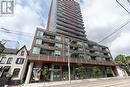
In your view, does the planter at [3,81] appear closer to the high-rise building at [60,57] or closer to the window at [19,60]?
the high-rise building at [60,57]

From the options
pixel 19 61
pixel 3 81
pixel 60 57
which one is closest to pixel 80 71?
pixel 60 57

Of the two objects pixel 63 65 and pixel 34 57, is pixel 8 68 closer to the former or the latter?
pixel 34 57

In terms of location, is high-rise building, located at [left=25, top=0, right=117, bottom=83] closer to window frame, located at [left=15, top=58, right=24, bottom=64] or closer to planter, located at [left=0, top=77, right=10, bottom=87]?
window frame, located at [left=15, top=58, right=24, bottom=64]

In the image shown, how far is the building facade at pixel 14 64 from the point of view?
26.8 meters

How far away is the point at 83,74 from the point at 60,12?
4382 cm

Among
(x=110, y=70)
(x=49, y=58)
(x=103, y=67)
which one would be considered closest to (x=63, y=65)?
(x=49, y=58)

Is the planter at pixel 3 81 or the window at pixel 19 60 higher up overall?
the window at pixel 19 60

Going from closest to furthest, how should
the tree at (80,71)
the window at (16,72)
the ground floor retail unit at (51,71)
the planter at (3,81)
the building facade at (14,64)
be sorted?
the planter at (3,81) < the building facade at (14,64) < the window at (16,72) < the ground floor retail unit at (51,71) < the tree at (80,71)

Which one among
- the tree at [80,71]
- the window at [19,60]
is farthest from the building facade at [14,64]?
the tree at [80,71]

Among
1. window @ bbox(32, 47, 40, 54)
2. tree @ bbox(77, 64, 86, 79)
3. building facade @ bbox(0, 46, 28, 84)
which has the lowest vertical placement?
tree @ bbox(77, 64, 86, 79)

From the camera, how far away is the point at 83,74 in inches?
1426

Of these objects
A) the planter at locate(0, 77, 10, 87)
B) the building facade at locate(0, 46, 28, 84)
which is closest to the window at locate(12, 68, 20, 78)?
the building facade at locate(0, 46, 28, 84)

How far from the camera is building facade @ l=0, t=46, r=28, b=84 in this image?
26772 millimetres

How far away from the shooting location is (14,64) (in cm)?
2884
